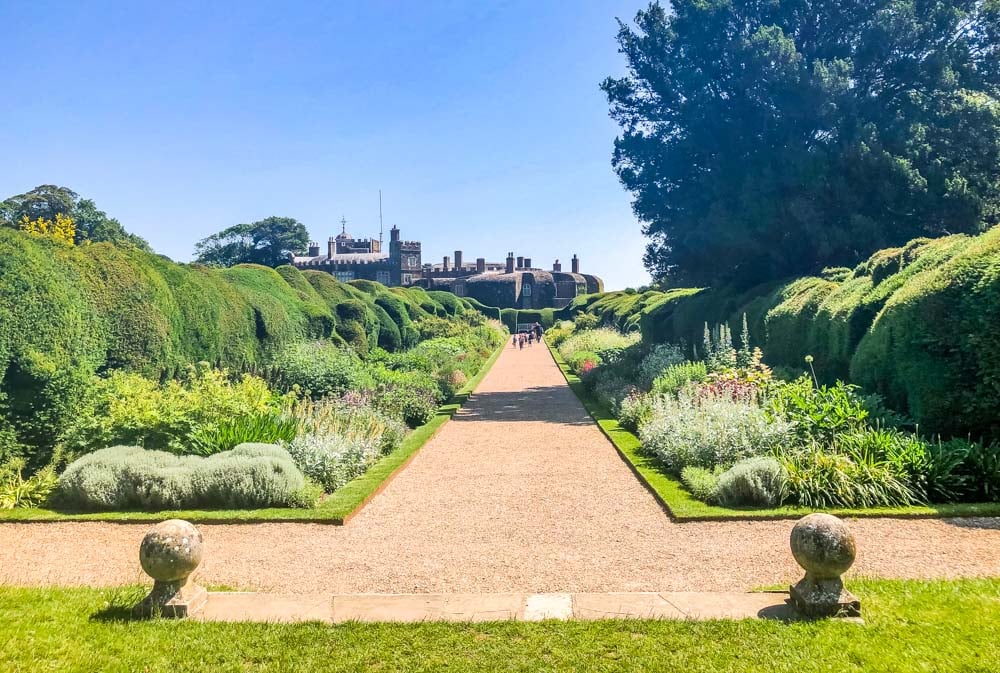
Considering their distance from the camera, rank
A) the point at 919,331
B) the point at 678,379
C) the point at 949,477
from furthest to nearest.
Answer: the point at 678,379
the point at 919,331
the point at 949,477

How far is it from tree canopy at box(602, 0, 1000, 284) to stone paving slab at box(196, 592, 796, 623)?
47.4 ft

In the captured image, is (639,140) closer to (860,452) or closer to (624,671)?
(860,452)

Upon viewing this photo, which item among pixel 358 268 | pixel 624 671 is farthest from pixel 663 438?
pixel 358 268

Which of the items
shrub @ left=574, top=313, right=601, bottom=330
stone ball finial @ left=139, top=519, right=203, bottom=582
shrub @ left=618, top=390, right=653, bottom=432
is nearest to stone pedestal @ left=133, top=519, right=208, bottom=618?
stone ball finial @ left=139, top=519, right=203, bottom=582

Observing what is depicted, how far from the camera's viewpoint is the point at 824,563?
14.2ft

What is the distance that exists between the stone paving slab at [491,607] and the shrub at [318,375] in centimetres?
836

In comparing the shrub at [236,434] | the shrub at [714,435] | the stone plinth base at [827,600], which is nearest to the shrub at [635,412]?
the shrub at [714,435]

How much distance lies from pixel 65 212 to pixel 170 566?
52.2 m

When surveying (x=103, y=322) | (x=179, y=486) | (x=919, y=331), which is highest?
(x=103, y=322)

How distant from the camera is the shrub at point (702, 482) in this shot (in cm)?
736

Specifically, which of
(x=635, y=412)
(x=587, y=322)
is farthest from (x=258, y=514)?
(x=587, y=322)

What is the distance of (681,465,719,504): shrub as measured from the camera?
736cm

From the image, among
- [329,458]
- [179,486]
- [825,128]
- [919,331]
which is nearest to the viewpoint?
[179,486]

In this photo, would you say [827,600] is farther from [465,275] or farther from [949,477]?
[465,275]
